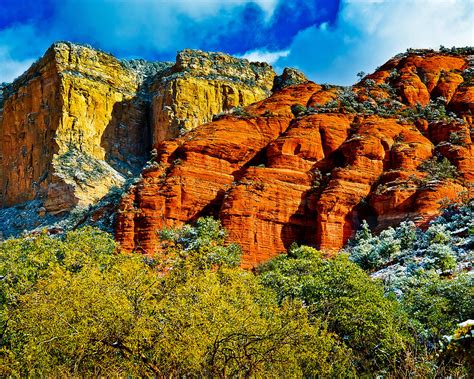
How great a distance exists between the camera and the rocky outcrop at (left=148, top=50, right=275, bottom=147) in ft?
333

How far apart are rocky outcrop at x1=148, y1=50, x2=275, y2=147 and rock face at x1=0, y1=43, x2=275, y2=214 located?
7.2 inches

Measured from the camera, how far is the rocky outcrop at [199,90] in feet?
333

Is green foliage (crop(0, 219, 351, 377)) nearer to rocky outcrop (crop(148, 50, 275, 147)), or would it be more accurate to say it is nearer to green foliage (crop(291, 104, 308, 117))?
green foliage (crop(291, 104, 308, 117))

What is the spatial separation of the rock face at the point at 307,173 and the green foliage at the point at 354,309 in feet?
70.5

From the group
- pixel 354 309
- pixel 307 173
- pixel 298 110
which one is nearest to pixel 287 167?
pixel 307 173

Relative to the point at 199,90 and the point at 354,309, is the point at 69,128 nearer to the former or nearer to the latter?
the point at 199,90

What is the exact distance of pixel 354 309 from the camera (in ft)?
86.8

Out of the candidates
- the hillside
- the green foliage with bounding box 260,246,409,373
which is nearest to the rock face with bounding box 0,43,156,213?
the hillside

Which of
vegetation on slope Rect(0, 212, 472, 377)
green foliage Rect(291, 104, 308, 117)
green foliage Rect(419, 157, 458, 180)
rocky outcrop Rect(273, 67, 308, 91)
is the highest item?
rocky outcrop Rect(273, 67, 308, 91)

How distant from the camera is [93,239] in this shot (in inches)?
1916

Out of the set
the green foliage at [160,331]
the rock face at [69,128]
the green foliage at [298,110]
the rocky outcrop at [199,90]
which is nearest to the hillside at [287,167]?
the green foliage at [298,110]

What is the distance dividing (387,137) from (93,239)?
31557 millimetres

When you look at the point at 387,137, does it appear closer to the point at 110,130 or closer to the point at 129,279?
the point at 129,279

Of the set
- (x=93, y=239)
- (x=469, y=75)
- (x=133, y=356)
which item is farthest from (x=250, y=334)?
(x=469, y=75)
